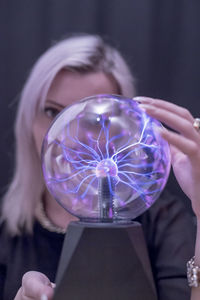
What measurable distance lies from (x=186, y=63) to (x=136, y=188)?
100 cm

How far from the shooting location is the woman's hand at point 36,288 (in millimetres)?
669

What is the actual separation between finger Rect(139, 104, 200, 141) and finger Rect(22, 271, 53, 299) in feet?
1.11

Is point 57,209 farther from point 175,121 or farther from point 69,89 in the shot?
point 175,121

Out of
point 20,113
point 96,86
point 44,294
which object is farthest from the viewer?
point 20,113

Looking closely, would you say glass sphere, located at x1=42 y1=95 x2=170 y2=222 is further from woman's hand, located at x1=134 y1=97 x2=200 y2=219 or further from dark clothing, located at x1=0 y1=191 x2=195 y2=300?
dark clothing, located at x1=0 y1=191 x2=195 y2=300

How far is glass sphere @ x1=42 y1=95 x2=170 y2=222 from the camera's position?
2.26ft

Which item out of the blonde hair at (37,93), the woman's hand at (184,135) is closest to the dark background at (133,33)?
the blonde hair at (37,93)

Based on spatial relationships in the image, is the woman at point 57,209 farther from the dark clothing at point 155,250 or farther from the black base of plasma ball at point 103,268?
the black base of plasma ball at point 103,268

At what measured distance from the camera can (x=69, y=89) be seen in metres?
1.19

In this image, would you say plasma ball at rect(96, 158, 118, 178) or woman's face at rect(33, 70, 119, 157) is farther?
woman's face at rect(33, 70, 119, 157)

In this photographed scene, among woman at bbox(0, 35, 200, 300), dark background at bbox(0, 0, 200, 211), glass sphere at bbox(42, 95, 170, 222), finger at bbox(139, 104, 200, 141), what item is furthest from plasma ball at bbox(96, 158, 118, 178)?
dark background at bbox(0, 0, 200, 211)

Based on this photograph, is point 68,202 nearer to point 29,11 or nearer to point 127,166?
point 127,166

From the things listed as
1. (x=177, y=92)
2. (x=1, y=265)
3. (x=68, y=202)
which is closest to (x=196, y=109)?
(x=177, y=92)

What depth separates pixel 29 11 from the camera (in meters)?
1.58
